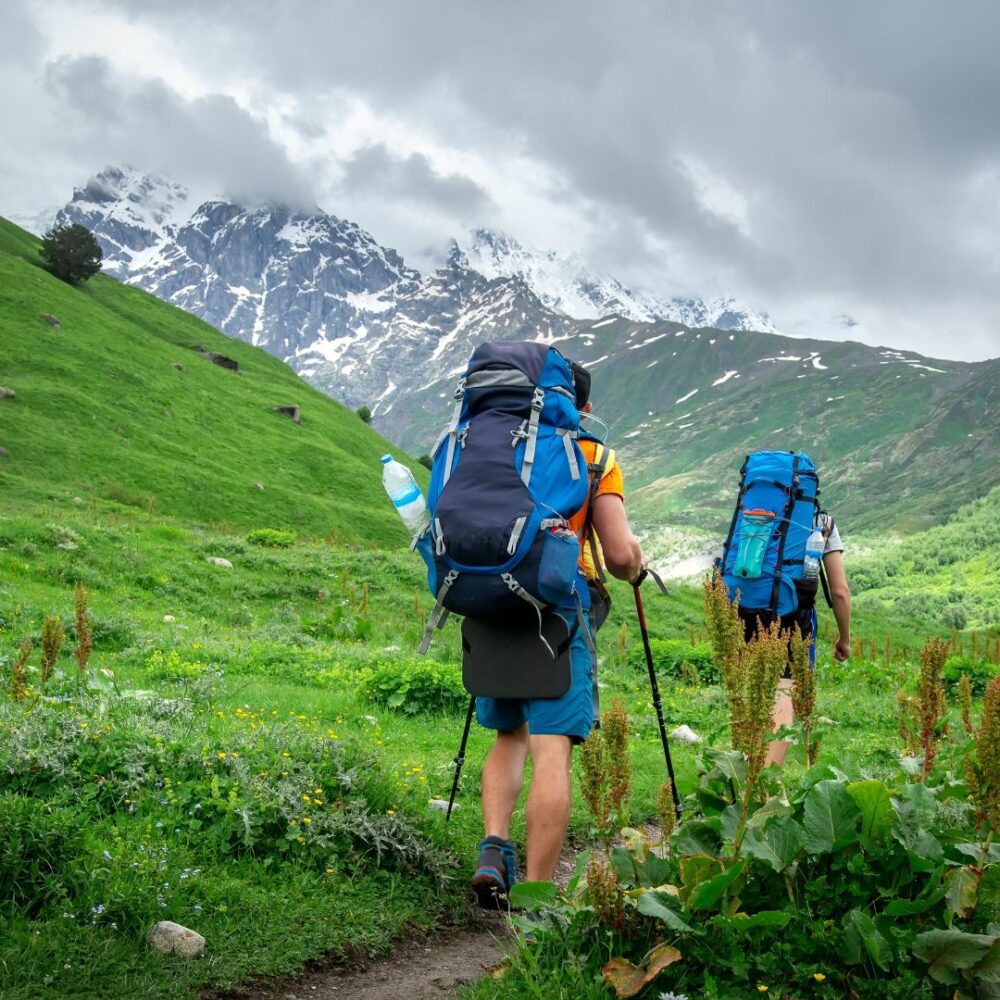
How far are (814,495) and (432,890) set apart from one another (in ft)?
14.3

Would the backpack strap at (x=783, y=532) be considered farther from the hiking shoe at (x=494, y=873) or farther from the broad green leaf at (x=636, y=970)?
the broad green leaf at (x=636, y=970)

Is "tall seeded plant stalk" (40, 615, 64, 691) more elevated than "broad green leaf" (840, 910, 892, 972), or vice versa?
"tall seeded plant stalk" (40, 615, 64, 691)

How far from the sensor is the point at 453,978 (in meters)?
4.57

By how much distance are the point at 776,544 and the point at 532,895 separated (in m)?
4.38

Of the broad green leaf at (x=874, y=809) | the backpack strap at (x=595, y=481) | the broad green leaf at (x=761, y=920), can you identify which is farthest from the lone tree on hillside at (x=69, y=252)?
the broad green leaf at (x=761, y=920)

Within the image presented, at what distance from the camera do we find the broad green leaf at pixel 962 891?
11.7 feet

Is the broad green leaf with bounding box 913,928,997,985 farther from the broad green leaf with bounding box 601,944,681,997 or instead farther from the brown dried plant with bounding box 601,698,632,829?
the brown dried plant with bounding box 601,698,632,829

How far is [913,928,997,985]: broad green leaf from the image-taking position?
339 centimetres

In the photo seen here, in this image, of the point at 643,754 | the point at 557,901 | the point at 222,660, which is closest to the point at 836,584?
the point at 643,754

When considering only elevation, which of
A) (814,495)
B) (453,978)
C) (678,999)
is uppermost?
(814,495)

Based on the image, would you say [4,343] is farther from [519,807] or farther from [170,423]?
[519,807]

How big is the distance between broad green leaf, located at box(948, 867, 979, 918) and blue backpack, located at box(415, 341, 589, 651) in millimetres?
2091

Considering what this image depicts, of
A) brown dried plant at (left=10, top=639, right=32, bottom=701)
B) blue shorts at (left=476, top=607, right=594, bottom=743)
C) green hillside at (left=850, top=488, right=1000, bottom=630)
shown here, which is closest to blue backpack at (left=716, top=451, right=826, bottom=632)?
blue shorts at (left=476, top=607, right=594, bottom=743)

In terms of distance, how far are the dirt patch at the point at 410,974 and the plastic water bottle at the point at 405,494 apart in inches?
90.9
